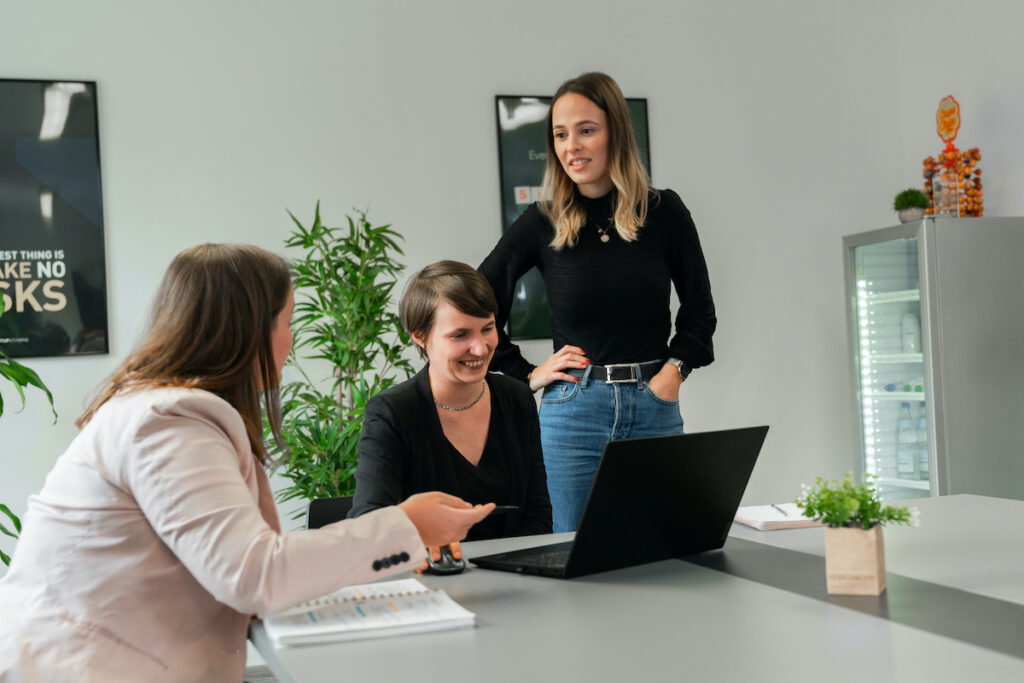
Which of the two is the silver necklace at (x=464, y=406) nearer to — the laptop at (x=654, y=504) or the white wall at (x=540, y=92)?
the laptop at (x=654, y=504)

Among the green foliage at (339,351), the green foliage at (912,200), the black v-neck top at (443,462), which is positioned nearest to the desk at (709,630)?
the black v-neck top at (443,462)

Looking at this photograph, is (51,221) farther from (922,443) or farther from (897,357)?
(922,443)

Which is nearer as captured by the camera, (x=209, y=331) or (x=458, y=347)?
(x=209, y=331)

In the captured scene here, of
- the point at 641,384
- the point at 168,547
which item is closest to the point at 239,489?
the point at 168,547

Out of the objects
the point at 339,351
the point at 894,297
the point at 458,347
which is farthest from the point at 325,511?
the point at 894,297

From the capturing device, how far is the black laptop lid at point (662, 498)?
1363mm

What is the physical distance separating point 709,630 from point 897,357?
348 cm

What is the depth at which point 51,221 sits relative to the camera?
12.1 ft

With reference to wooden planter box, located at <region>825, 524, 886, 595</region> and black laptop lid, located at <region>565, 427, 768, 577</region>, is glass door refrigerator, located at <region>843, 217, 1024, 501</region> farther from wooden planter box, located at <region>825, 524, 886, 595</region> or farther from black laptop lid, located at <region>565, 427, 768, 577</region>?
wooden planter box, located at <region>825, 524, 886, 595</region>

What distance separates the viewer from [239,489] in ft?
3.71

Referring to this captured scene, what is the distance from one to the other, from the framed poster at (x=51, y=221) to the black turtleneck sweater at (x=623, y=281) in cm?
186

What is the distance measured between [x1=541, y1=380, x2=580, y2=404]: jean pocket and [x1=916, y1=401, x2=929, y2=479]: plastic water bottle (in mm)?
2347

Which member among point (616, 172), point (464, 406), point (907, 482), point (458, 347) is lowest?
point (907, 482)

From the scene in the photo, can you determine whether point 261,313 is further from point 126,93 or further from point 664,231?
point 126,93
